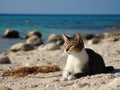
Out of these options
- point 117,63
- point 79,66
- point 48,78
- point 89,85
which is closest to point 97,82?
point 89,85

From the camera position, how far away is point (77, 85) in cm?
912

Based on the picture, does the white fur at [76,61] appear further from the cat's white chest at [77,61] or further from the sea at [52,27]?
the sea at [52,27]

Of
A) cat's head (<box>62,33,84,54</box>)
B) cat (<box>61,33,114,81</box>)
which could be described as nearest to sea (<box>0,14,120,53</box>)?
cat (<box>61,33,114,81</box>)

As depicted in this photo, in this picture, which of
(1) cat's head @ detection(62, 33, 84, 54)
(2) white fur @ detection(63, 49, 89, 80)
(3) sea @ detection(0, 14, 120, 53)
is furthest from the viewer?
(3) sea @ detection(0, 14, 120, 53)

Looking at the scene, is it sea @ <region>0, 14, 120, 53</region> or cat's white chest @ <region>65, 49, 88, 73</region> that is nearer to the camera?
cat's white chest @ <region>65, 49, 88, 73</region>

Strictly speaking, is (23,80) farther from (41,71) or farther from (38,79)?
(41,71)

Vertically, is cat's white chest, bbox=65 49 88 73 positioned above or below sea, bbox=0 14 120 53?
above

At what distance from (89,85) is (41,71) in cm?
355

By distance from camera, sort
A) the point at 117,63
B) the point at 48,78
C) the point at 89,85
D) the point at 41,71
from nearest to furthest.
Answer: the point at 89,85
the point at 48,78
the point at 41,71
the point at 117,63

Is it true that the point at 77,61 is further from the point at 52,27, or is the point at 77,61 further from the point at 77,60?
the point at 52,27

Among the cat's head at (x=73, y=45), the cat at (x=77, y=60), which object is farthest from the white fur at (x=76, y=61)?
the cat's head at (x=73, y=45)

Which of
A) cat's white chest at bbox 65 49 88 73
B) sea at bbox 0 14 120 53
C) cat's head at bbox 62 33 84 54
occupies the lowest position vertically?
sea at bbox 0 14 120 53

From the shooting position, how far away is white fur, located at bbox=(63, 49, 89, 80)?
10.1 m

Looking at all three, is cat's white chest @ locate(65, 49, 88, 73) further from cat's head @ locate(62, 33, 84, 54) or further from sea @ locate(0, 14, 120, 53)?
sea @ locate(0, 14, 120, 53)
